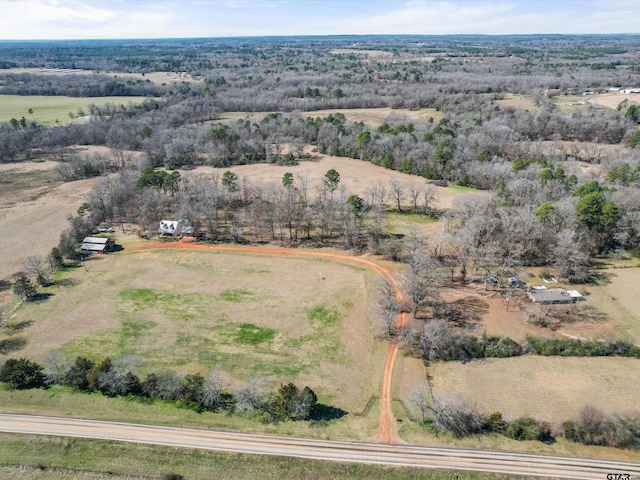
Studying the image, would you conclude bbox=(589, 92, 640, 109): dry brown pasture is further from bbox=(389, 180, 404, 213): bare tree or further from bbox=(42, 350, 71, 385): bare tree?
bbox=(42, 350, 71, 385): bare tree

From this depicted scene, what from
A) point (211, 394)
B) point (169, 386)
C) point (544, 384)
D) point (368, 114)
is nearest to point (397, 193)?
point (544, 384)

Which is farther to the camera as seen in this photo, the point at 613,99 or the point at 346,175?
the point at 613,99

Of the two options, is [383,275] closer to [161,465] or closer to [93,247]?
[161,465]

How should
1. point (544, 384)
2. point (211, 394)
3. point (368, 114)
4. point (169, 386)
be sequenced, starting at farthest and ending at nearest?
point (368, 114), point (544, 384), point (169, 386), point (211, 394)

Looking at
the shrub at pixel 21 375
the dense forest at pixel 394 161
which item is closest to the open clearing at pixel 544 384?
the dense forest at pixel 394 161

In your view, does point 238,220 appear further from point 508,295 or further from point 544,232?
point 544,232

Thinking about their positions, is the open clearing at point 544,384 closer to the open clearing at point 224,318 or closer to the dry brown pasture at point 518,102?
the open clearing at point 224,318
